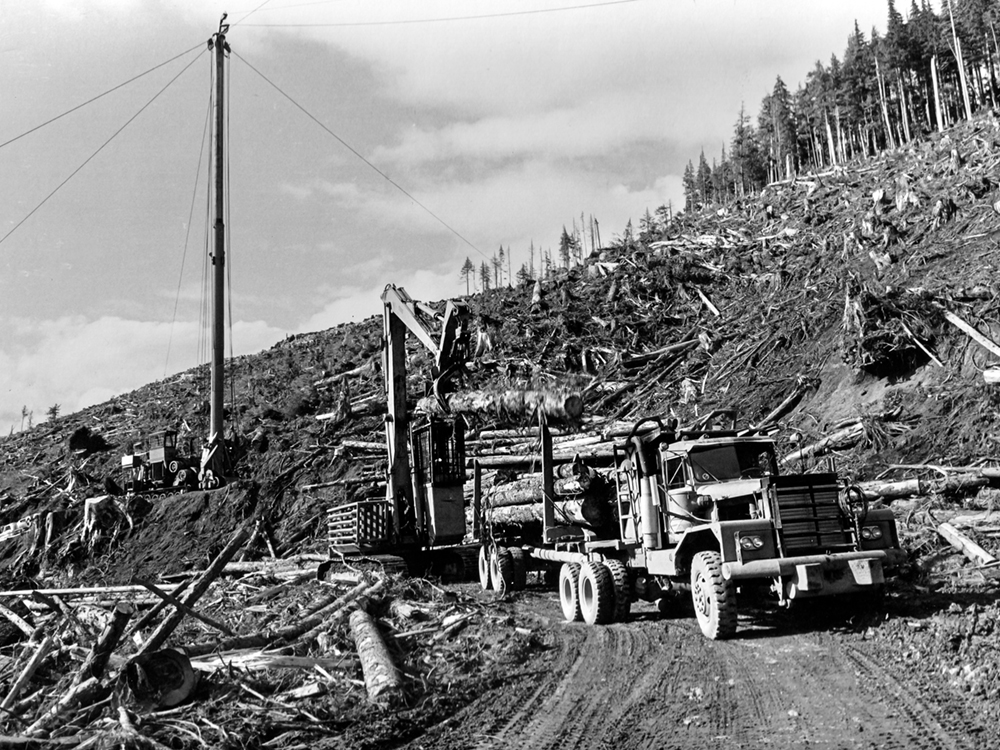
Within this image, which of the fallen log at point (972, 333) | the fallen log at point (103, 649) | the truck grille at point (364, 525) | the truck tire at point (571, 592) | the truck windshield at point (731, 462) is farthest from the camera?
the fallen log at point (972, 333)

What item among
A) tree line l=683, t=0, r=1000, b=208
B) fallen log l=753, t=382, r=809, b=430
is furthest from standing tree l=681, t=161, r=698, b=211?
fallen log l=753, t=382, r=809, b=430

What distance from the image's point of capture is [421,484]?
49.9ft

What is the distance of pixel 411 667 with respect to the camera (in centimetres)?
811

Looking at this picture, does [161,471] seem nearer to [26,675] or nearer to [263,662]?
[26,675]

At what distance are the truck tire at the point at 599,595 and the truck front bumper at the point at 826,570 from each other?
6.80 feet

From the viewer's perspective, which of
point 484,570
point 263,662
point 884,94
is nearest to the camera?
point 263,662

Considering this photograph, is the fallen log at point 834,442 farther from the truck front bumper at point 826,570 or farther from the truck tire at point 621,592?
the truck front bumper at point 826,570

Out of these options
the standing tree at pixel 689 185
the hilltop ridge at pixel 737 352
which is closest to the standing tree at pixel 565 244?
the standing tree at pixel 689 185

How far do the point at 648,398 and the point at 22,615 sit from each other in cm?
1693

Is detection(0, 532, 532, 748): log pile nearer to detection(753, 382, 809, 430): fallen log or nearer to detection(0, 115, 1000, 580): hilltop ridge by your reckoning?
detection(0, 115, 1000, 580): hilltop ridge

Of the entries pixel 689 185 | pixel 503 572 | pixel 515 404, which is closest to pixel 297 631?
pixel 503 572

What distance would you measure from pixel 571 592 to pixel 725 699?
14.6 ft

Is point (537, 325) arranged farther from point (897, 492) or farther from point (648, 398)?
point (897, 492)

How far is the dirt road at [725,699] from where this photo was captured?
19.1 feet
